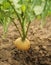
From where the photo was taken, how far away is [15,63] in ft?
4.54

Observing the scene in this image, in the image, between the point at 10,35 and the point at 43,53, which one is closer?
the point at 43,53

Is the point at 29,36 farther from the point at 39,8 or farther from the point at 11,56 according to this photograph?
the point at 39,8

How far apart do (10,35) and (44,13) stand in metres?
0.66

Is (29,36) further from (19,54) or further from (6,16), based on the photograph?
(6,16)

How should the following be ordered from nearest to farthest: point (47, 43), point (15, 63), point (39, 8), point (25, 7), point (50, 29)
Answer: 1. point (39, 8)
2. point (25, 7)
3. point (15, 63)
4. point (47, 43)
5. point (50, 29)

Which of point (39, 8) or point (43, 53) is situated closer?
point (39, 8)

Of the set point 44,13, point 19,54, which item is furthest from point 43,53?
point 44,13

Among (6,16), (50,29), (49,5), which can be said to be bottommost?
(50,29)

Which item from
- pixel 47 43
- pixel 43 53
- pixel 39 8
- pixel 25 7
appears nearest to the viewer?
pixel 39 8

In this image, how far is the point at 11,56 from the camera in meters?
1.45

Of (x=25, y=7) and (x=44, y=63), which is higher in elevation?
(x=25, y=7)

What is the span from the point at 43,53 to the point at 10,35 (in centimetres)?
36

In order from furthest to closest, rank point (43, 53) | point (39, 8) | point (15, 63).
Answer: point (43, 53) → point (15, 63) → point (39, 8)

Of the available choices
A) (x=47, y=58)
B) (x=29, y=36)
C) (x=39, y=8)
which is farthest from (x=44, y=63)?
(x=39, y=8)
